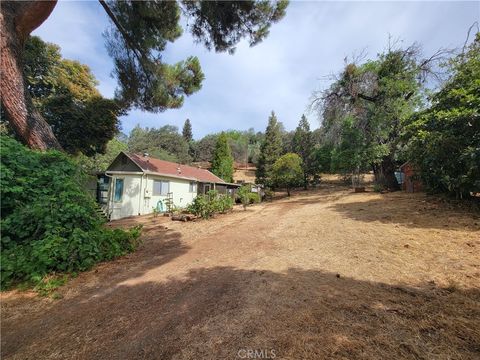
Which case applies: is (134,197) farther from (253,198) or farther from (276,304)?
(276,304)

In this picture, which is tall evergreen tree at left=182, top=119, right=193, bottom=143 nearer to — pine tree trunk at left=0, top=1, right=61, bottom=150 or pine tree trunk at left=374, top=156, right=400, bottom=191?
pine tree trunk at left=374, top=156, right=400, bottom=191

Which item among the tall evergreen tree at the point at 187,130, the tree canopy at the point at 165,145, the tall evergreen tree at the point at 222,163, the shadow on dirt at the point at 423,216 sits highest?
the tall evergreen tree at the point at 187,130

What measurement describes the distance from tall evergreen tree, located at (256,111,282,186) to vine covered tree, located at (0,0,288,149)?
23.7 metres

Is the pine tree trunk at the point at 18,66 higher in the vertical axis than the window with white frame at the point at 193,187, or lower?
higher

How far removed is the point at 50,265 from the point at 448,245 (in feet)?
24.9

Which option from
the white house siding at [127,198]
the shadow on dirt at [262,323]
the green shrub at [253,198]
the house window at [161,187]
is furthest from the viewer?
the green shrub at [253,198]

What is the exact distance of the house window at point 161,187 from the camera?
50.0 feet

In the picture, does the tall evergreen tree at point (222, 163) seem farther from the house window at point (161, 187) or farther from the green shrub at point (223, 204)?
the green shrub at point (223, 204)

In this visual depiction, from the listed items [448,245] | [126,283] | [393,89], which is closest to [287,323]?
[126,283]

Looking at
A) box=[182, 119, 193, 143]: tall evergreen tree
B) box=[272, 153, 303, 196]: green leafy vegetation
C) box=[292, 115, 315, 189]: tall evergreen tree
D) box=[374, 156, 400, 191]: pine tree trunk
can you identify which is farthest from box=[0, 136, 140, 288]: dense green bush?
box=[182, 119, 193, 143]: tall evergreen tree

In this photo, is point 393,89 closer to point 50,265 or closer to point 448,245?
point 448,245

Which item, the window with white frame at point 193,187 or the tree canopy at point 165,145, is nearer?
the window with white frame at point 193,187

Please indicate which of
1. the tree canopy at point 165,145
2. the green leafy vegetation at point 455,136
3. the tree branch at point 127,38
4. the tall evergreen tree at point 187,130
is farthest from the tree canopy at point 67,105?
the tall evergreen tree at point 187,130

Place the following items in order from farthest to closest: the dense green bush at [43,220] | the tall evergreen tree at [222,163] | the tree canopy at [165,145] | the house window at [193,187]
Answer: the tree canopy at [165,145] → the tall evergreen tree at [222,163] → the house window at [193,187] → the dense green bush at [43,220]
